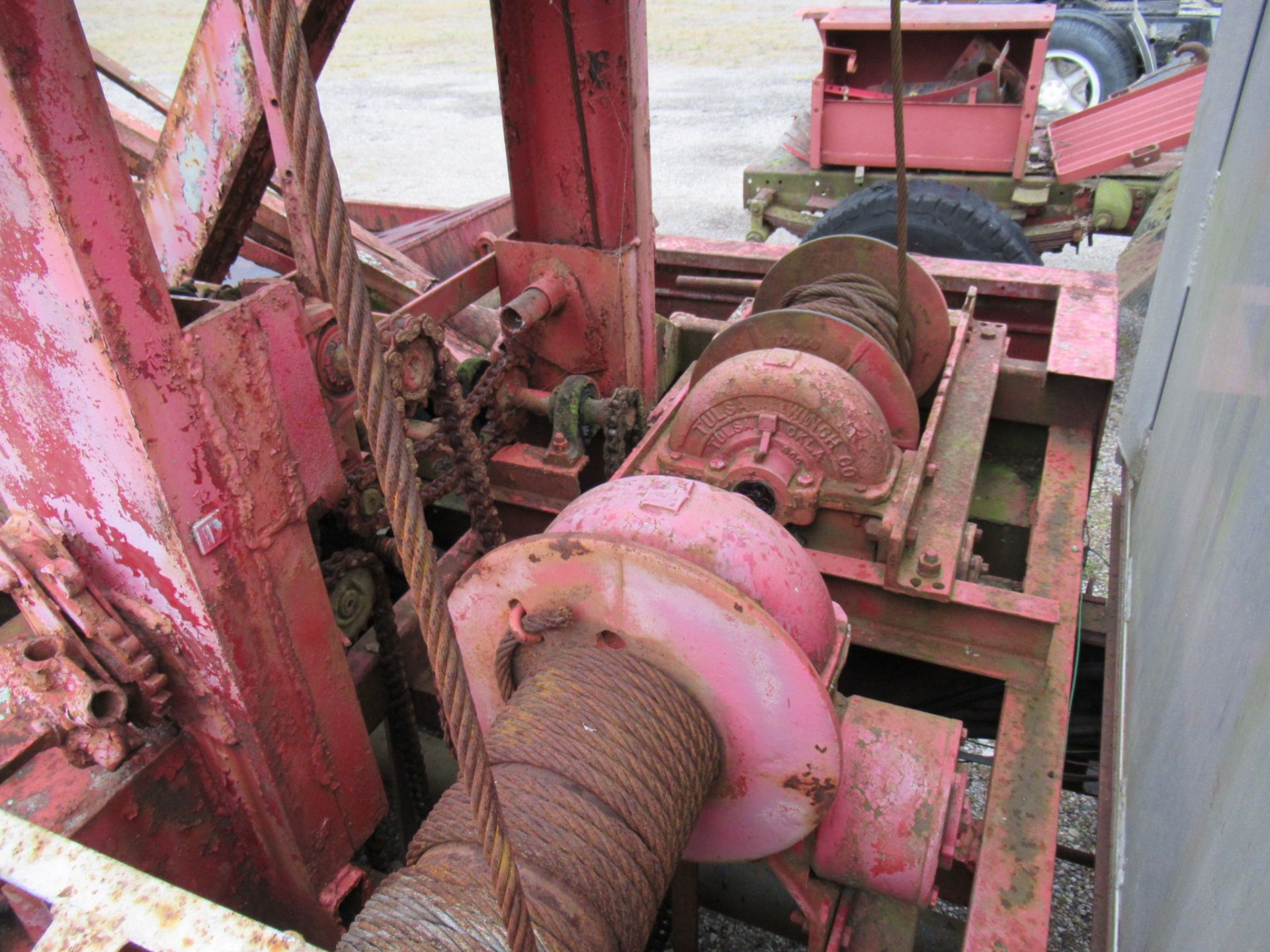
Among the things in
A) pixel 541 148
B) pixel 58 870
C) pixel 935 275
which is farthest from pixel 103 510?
pixel 935 275

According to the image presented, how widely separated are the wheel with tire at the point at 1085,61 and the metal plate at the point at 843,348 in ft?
25.7

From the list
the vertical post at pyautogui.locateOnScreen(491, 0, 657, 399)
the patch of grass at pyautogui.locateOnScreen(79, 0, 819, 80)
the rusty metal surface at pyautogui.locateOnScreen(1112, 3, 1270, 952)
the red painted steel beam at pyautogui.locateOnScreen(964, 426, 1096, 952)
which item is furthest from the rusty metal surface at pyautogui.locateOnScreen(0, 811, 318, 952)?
the patch of grass at pyautogui.locateOnScreen(79, 0, 819, 80)

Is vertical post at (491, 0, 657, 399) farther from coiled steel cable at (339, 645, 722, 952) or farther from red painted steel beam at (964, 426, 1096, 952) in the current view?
coiled steel cable at (339, 645, 722, 952)

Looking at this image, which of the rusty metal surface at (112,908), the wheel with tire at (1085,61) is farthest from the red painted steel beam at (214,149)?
the wheel with tire at (1085,61)

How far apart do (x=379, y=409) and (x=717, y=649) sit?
1.07m

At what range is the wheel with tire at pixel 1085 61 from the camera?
9.36m

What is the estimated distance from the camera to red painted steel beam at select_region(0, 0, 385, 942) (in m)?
1.29

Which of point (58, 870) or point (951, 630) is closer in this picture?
point (58, 870)

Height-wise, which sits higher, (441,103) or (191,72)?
(191,72)

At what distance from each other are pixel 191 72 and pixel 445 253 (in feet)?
8.27

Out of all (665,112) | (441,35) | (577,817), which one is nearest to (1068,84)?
(665,112)

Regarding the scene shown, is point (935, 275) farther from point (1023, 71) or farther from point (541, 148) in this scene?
point (1023, 71)

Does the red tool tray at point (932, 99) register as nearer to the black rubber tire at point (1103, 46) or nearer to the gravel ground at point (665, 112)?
the gravel ground at point (665, 112)

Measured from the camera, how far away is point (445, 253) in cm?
475
